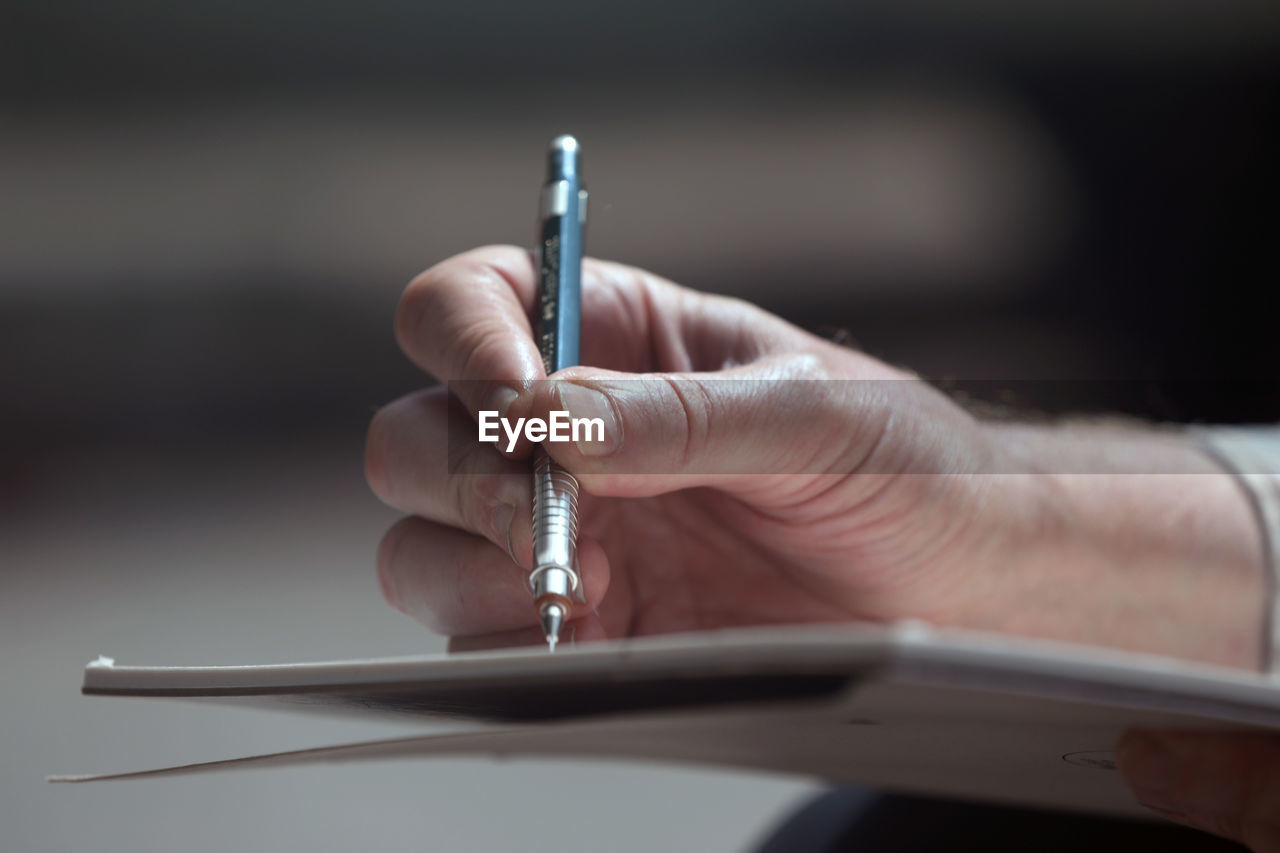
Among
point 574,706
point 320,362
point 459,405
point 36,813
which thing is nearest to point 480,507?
point 459,405

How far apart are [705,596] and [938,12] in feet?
2.99

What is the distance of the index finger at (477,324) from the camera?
1.09 feet

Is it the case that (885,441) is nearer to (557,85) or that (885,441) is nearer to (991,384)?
(991,384)

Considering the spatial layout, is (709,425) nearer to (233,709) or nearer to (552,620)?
(552,620)

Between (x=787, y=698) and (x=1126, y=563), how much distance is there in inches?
15.5

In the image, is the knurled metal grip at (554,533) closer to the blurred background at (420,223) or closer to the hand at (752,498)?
the hand at (752,498)

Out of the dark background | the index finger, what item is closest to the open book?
the index finger

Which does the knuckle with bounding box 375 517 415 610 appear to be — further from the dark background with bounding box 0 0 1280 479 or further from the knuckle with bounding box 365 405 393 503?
the dark background with bounding box 0 0 1280 479

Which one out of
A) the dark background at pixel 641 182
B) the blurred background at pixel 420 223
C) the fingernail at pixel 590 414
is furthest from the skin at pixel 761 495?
the dark background at pixel 641 182

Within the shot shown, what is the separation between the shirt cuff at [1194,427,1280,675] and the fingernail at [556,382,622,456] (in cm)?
37

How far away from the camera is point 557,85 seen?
98 centimetres

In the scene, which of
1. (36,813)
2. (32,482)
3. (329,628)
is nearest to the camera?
(36,813)

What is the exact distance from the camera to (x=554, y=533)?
277 mm

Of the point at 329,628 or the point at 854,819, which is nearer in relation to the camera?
the point at 854,819
